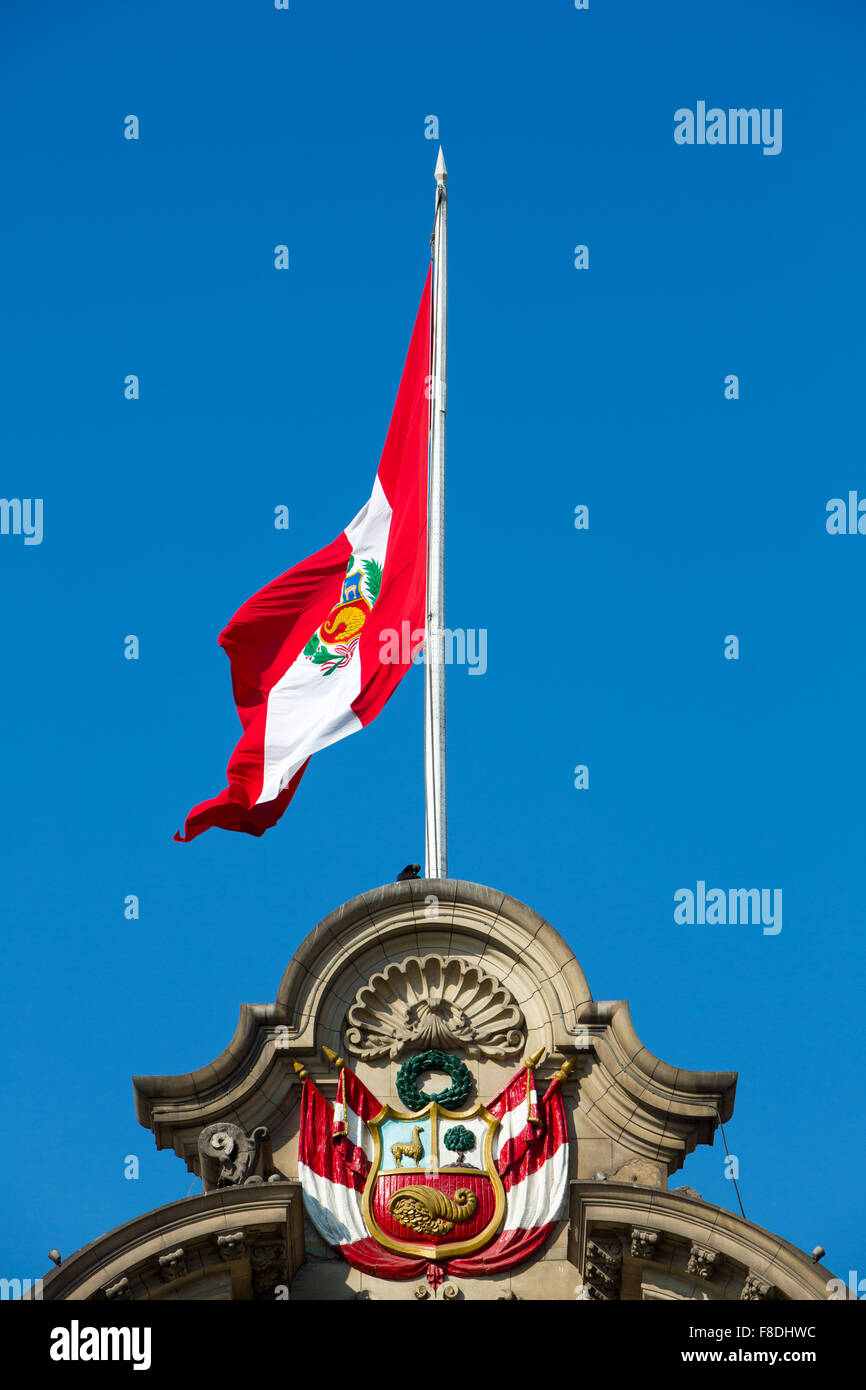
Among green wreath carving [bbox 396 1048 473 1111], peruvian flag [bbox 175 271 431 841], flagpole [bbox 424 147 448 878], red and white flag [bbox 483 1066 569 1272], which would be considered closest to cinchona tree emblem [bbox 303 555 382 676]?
peruvian flag [bbox 175 271 431 841]

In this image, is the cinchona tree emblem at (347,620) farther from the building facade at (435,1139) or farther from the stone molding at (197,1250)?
the stone molding at (197,1250)

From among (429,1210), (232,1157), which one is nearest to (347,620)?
(232,1157)

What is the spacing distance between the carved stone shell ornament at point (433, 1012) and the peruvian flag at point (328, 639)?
Result: 3.58 m

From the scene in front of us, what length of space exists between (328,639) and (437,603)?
1875 mm

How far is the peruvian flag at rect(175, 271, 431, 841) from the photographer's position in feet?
92.8

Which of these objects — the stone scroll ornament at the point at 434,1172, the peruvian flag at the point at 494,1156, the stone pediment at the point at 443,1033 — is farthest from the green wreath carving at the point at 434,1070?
the peruvian flag at the point at 494,1156

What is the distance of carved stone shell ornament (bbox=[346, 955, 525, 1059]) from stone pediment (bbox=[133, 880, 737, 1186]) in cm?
2

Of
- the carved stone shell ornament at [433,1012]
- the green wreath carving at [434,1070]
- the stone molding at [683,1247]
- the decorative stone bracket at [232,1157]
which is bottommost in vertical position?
the stone molding at [683,1247]

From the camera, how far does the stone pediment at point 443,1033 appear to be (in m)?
24.9

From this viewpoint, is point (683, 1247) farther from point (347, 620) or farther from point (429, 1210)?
point (347, 620)

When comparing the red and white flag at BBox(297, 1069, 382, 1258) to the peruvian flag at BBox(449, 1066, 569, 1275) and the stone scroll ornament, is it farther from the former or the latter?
the peruvian flag at BBox(449, 1066, 569, 1275)
